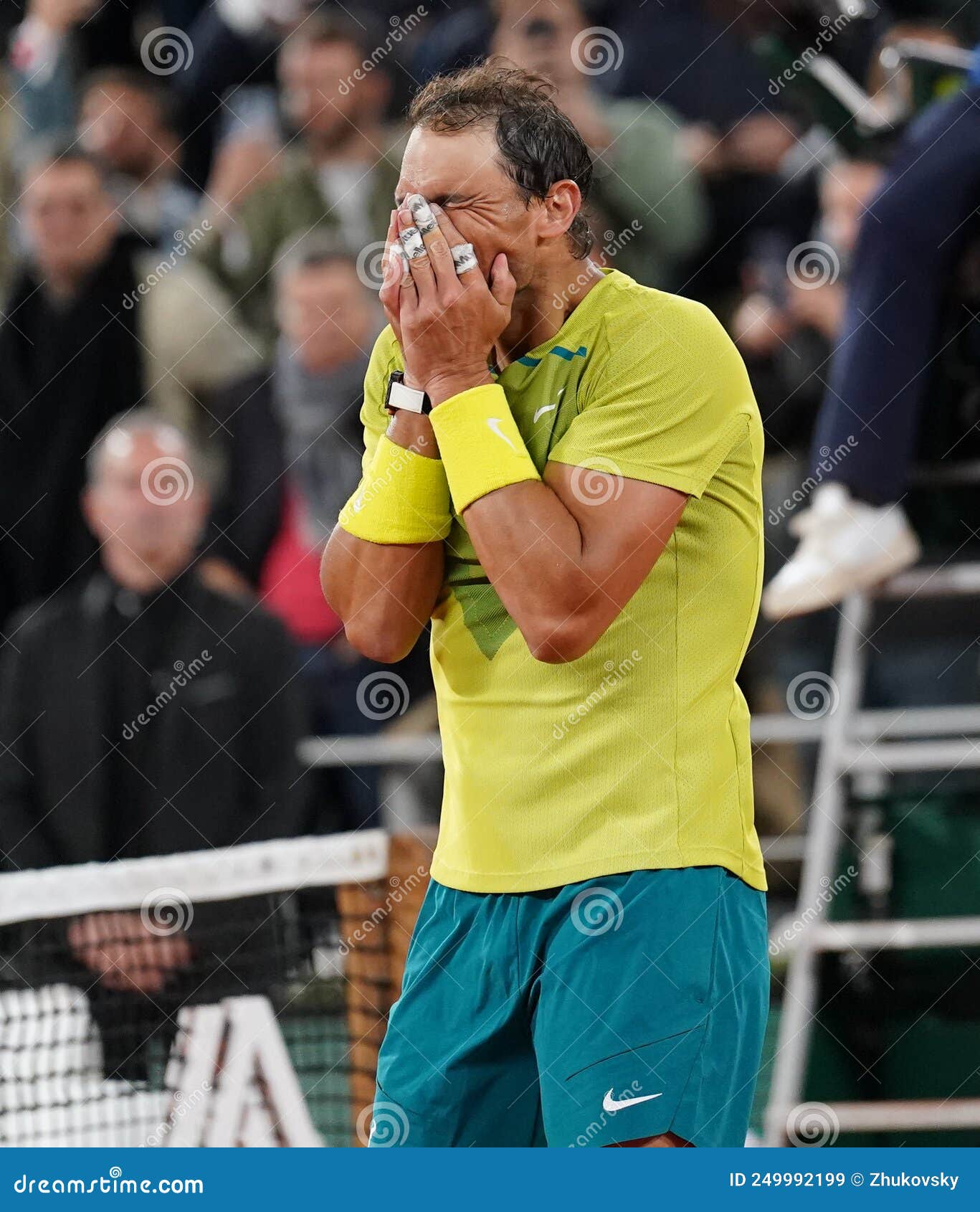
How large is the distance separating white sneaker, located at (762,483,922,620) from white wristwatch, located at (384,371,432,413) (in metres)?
2.35

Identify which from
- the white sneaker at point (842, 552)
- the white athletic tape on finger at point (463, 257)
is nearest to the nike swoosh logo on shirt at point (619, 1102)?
the white athletic tape on finger at point (463, 257)

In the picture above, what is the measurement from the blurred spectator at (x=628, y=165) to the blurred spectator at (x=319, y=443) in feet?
2.77

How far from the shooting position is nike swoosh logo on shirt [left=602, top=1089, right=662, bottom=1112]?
2082 mm

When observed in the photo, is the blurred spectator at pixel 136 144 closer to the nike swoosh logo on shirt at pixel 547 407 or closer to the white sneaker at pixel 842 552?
the white sneaker at pixel 842 552

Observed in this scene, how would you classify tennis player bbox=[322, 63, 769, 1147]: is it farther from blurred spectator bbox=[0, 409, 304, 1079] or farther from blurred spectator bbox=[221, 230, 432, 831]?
blurred spectator bbox=[221, 230, 432, 831]

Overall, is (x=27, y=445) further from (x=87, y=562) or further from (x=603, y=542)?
(x=603, y=542)

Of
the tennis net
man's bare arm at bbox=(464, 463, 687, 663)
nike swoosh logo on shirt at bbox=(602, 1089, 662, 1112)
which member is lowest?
the tennis net

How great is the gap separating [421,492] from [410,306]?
0.80 feet

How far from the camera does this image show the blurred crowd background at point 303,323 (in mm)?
4777

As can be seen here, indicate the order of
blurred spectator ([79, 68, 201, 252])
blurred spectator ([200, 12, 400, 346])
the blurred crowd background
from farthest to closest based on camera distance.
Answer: blurred spectator ([79, 68, 201, 252]), blurred spectator ([200, 12, 400, 346]), the blurred crowd background

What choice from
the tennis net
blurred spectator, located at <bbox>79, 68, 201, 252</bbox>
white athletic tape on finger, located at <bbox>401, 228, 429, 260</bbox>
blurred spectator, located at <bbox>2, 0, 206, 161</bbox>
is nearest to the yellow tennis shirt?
white athletic tape on finger, located at <bbox>401, 228, 429, 260</bbox>

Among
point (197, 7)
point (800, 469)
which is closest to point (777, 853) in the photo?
point (800, 469)

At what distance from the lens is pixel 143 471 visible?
511 centimetres

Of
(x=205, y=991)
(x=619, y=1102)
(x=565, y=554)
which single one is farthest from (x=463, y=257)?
(x=205, y=991)
